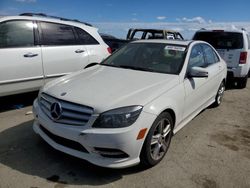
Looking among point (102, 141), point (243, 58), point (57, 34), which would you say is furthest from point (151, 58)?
point (243, 58)

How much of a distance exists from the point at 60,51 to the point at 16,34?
0.91 m

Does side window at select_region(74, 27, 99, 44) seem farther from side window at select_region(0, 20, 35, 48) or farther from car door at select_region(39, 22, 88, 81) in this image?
side window at select_region(0, 20, 35, 48)

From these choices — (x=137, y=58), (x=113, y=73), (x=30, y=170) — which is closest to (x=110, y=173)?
(x=30, y=170)

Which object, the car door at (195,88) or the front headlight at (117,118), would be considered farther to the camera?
the car door at (195,88)

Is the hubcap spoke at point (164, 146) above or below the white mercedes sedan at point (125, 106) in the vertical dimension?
below

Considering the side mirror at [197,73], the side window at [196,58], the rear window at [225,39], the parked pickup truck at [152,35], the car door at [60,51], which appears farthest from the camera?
the parked pickup truck at [152,35]

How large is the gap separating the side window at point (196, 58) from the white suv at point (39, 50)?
7.87 ft

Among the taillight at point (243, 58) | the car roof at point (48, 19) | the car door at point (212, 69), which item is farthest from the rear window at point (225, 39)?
the car roof at point (48, 19)

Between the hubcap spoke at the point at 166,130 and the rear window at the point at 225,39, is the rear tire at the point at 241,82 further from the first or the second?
the hubcap spoke at the point at 166,130

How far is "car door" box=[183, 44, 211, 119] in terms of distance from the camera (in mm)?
4051

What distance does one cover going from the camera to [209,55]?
17.7 ft

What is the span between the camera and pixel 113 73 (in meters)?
4.09

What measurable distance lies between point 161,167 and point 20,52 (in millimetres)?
3244

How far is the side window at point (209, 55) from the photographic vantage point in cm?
522
